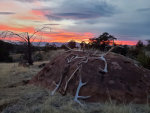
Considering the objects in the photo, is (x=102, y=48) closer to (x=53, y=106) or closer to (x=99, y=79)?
(x=99, y=79)

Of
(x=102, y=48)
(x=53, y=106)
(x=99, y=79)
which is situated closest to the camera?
(x=53, y=106)

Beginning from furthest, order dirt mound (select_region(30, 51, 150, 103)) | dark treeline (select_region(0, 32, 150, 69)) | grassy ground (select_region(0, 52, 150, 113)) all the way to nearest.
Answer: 1. dark treeline (select_region(0, 32, 150, 69))
2. dirt mound (select_region(30, 51, 150, 103))
3. grassy ground (select_region(0, 52, 150, 113))

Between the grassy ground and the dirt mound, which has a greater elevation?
the dirt mound

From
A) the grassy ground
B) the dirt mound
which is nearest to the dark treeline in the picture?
the dirt mound

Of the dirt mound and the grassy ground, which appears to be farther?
the dirt mound

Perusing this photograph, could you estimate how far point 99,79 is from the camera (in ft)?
16.6

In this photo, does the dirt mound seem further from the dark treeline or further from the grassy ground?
the dark treeline

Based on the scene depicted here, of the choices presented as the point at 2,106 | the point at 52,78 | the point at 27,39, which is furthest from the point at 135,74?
the point at 27,39

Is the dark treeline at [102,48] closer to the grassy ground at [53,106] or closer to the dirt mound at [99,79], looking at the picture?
the dirt mound at [99,79]

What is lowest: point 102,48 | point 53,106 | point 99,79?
point 53,106

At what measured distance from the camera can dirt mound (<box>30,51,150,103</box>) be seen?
471 centimetres

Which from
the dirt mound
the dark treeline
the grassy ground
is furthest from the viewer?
the dark treeline

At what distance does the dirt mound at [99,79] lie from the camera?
15.5 feet

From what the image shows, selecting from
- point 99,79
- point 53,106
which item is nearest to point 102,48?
point 99,79
